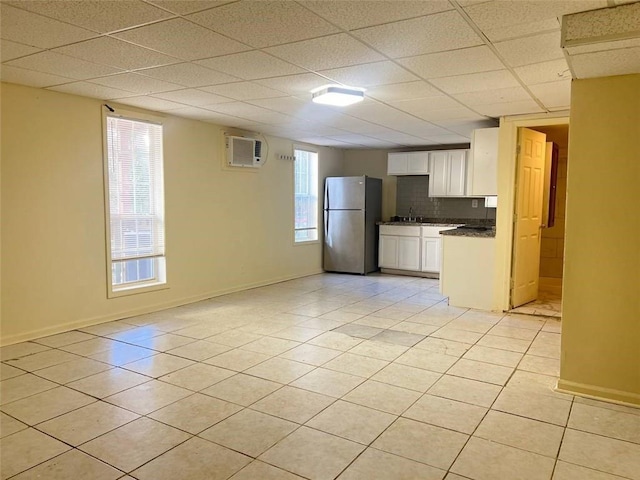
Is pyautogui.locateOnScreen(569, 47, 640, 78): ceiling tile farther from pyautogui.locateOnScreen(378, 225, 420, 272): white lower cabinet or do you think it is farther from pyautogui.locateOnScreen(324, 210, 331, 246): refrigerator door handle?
pyautogui.locateOnScreen(324, 210, 331, 246): refrigerator door handle

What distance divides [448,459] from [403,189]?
6532mm

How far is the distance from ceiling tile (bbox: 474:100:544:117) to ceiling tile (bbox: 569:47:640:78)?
1685mm

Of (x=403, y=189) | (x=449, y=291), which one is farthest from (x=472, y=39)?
(x=403, y=189)

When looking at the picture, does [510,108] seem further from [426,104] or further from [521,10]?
[521,10]

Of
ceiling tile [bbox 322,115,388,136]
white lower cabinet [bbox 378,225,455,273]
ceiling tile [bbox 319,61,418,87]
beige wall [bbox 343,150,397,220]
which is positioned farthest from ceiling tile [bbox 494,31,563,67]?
beige wall [bbox 343,150,397,220]

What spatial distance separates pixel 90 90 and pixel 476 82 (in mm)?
3376

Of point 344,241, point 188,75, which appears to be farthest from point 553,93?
point 344,241

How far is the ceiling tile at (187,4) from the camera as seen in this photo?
2248 mm

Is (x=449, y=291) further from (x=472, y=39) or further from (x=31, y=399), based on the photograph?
(x=31, y=399)

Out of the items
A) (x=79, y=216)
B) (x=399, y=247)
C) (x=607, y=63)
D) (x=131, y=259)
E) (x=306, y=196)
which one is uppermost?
(x=607, y=63)

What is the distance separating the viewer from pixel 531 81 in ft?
12.0

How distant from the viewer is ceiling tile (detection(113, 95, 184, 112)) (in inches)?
174

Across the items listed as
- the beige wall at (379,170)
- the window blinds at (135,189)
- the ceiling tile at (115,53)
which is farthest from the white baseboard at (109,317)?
the beige wall at (379,170)

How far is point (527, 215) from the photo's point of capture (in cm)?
538
